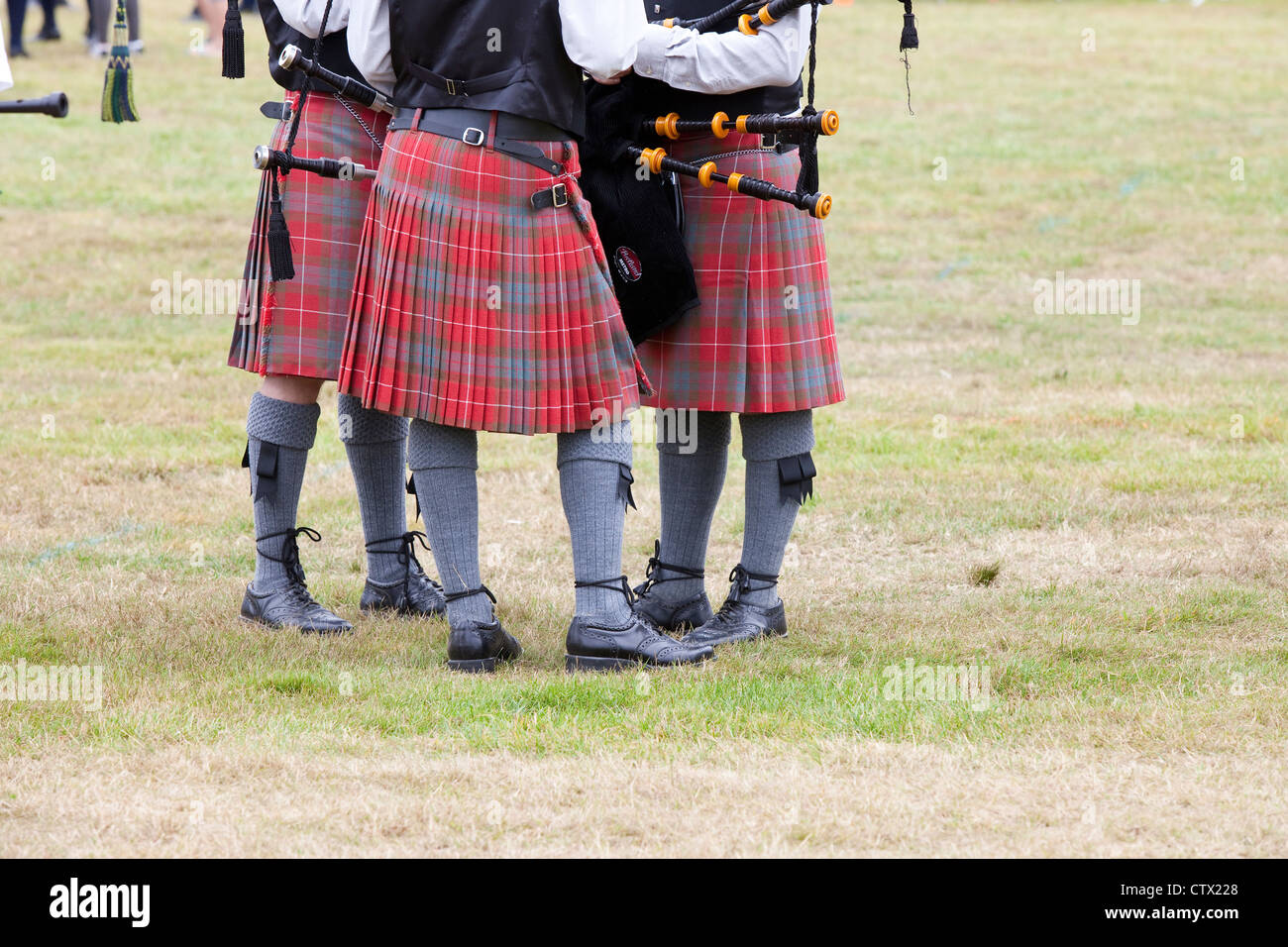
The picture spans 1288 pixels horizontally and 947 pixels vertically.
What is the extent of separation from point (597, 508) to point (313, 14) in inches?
51.8

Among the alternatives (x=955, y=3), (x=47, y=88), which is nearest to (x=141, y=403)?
(x=47, y=88)

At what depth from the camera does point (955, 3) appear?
20.3 m

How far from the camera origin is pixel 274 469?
3.92 m

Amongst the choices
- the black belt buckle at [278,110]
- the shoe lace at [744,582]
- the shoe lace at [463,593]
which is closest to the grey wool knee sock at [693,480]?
the shoe lace at [744,582]

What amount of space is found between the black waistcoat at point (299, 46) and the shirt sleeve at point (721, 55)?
0.74 meters

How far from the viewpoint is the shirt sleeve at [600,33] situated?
325 centimetres

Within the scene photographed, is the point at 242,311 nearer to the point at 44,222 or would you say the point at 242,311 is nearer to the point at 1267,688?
the point at 1267,688

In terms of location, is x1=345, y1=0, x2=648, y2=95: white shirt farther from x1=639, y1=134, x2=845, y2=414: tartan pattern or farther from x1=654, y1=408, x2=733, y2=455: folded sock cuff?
x1=654, y1=408, x2=733, y2=455: folded sock cuff

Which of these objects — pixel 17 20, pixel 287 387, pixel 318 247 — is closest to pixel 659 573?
pixel 287 387

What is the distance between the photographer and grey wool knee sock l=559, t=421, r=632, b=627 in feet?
11.6

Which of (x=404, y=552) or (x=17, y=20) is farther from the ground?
(x=17, y=20)

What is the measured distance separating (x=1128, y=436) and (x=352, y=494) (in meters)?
2.89

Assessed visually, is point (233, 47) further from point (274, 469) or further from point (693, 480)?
point (693, 480)

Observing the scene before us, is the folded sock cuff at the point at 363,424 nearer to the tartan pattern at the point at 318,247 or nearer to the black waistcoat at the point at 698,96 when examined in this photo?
the tartan pattern at the point at 318,247
